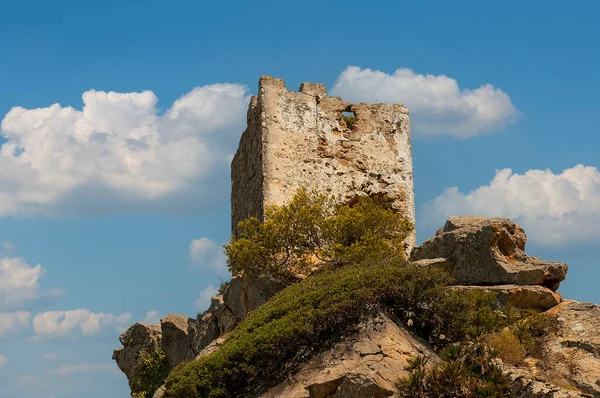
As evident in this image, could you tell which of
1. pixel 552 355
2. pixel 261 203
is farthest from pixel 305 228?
pixel 552 355

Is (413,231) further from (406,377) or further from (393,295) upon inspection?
(406,377)

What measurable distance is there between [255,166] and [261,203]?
1.47m

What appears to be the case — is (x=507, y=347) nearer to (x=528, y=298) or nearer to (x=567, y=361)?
(x=567, y=361)

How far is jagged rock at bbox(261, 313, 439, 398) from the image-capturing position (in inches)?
493

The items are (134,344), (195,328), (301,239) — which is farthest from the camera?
(134,344)

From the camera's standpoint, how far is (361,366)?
12891 millimetres

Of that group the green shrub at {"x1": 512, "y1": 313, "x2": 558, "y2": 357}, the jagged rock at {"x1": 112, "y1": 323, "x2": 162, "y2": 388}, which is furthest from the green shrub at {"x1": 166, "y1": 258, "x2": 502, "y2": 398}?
the jagged rock at {"x1": 112, "y1": 323, "x2": 162, "y2": 388}

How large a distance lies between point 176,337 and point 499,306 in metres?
12.3

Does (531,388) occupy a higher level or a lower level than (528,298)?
lower

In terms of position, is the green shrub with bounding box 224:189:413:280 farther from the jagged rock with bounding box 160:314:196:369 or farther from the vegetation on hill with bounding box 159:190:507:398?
the vegetation on hill with bounding box 159:190:507:398

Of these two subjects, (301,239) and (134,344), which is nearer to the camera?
(301,239)

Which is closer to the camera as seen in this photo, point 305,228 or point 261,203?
point 305,228

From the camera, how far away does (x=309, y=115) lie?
76.6ft

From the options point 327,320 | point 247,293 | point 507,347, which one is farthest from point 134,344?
point 507,347
